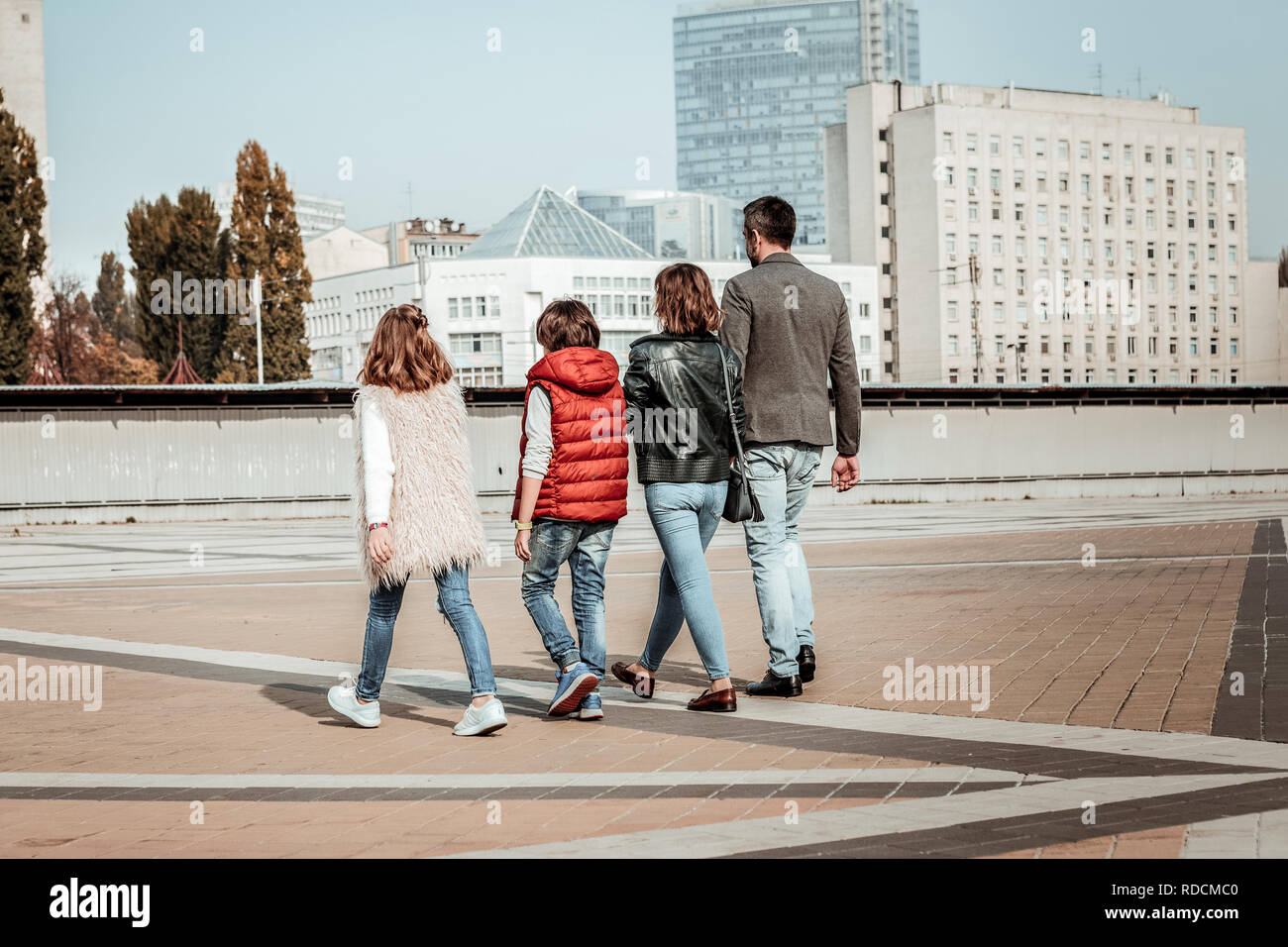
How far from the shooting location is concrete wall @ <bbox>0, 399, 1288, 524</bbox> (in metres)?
30.9

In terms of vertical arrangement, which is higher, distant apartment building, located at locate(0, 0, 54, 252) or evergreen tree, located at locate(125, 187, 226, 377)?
distant apartment building, located at locate(0, 0, 54, 252)

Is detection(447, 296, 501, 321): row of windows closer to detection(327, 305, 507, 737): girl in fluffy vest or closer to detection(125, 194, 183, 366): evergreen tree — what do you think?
detection(125, 194, 183, 366): evergreen tree

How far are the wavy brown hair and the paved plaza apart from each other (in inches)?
67.6

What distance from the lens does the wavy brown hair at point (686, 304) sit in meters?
6.70

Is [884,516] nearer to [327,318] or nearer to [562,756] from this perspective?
[562,756]

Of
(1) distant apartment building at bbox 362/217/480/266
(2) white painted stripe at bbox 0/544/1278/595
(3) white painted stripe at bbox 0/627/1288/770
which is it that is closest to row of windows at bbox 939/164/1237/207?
(1) distant apartment building at bbox 362/217/480/266

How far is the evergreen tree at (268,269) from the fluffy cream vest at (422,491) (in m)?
63.5

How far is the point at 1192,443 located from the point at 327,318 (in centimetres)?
9027

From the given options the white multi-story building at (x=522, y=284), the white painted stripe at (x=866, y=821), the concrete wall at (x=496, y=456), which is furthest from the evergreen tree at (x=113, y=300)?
the white painted stripe at (x=866, y=821)

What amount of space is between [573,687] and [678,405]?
130cm

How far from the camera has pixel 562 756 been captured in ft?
19.1

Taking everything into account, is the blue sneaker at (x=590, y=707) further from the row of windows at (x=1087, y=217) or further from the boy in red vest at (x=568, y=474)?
the row of windows at (x=1087, y=217)
